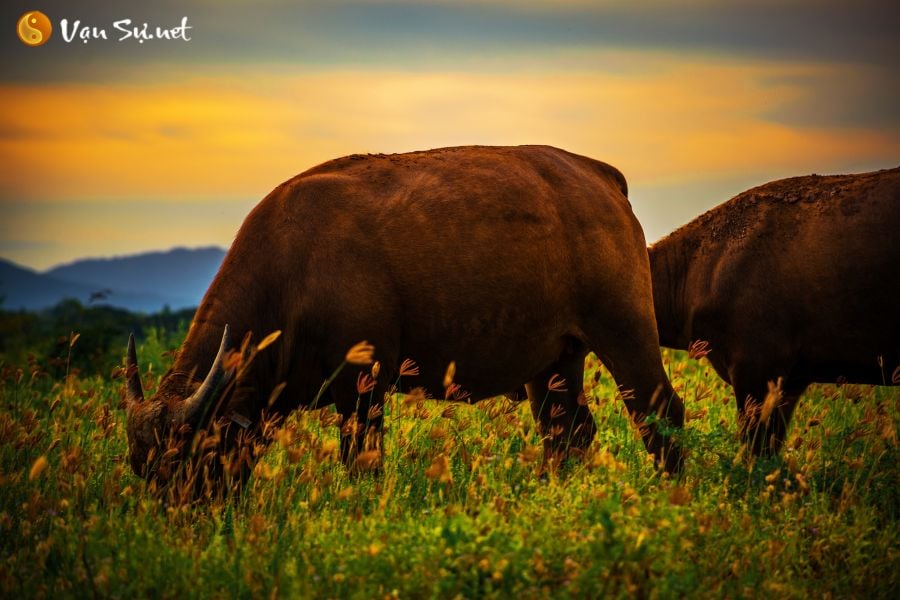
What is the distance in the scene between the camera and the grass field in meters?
4.43

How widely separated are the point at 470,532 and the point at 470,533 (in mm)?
29

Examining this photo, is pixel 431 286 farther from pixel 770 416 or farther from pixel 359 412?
pixel 770 416

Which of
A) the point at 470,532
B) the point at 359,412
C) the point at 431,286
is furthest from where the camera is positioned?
the point at 431,286

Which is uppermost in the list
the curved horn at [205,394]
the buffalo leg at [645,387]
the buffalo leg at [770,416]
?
the curved horn at [205,394]

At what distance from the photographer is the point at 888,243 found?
25.9 ft

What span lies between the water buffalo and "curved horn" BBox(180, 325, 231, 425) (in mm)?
83

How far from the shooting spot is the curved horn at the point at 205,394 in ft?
18.1

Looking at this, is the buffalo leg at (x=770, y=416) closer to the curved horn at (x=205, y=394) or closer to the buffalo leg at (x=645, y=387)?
the buffalo leg at (x=645, y=387)

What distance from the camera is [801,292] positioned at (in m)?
7.95

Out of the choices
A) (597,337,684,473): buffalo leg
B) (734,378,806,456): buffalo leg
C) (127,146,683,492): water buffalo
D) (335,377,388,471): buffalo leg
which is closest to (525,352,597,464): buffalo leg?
(127,146,683,492): water buffalo

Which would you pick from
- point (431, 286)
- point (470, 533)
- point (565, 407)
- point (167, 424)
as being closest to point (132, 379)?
point (167, 424)

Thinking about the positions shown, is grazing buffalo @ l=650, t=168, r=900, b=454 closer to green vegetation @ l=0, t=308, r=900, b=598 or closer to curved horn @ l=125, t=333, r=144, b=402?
green vegetation @ l=0, t=308, r=900, b=598

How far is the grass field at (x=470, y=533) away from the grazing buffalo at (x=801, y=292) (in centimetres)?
124

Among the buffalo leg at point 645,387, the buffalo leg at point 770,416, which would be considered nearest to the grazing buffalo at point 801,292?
the buffalo leg at point 770,416
